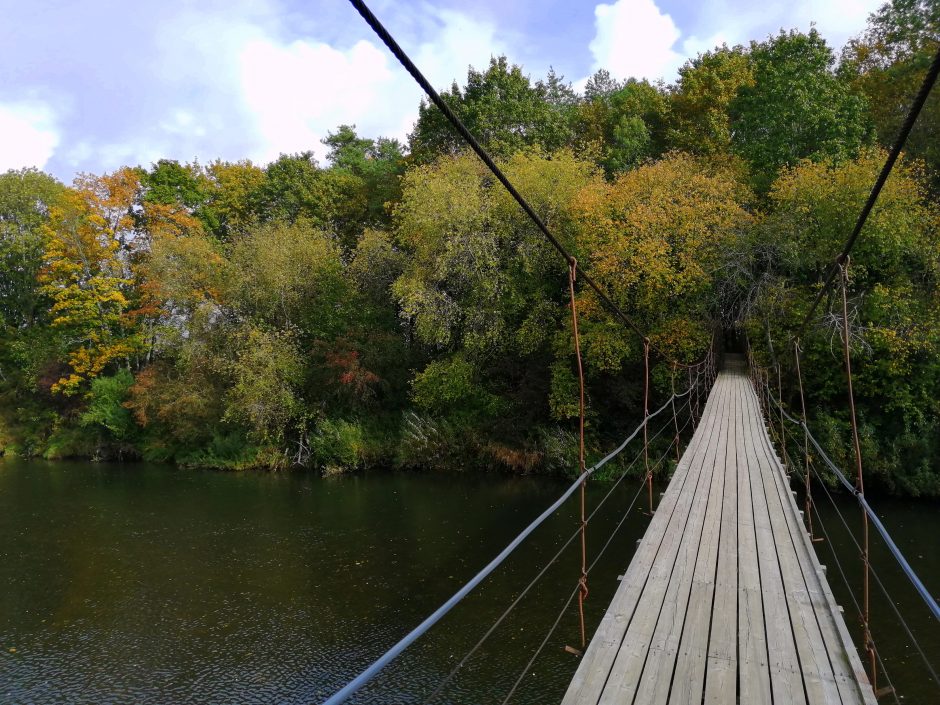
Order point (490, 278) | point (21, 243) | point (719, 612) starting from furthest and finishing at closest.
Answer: point (21, 243)
point (490, 278)
point (719, 612)

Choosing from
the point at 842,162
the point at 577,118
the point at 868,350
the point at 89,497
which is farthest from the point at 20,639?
the point at 577,118

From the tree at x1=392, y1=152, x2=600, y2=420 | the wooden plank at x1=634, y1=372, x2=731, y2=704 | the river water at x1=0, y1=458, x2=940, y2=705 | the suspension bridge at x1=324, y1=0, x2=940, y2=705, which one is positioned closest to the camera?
the suspension bridge at x1=324, y1=0, x2=940, y2=705

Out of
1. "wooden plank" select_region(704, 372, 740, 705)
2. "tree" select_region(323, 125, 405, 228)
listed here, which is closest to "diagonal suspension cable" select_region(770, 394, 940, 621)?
"wooden plank" select_region(704, 372, 740, 705)

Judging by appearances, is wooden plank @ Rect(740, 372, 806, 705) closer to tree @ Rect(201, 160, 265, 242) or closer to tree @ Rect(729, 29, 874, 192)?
tree @ Rect(729, 29, 874, 192)

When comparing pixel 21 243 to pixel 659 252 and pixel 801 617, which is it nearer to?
pixel 659 252

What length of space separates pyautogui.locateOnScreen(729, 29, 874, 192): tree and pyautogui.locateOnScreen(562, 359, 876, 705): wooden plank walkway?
42.9 feet

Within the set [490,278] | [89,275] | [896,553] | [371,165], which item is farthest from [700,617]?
[371,165]

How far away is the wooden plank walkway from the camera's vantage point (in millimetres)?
2344

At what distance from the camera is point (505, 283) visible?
48.5 ft

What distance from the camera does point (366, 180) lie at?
78.1ft

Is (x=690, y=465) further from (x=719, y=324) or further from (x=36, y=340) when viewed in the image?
(x=36, y=340)

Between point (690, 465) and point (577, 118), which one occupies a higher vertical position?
point (577, 118)

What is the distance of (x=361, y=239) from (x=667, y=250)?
964 centimetres

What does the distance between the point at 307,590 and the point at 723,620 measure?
7296mm
